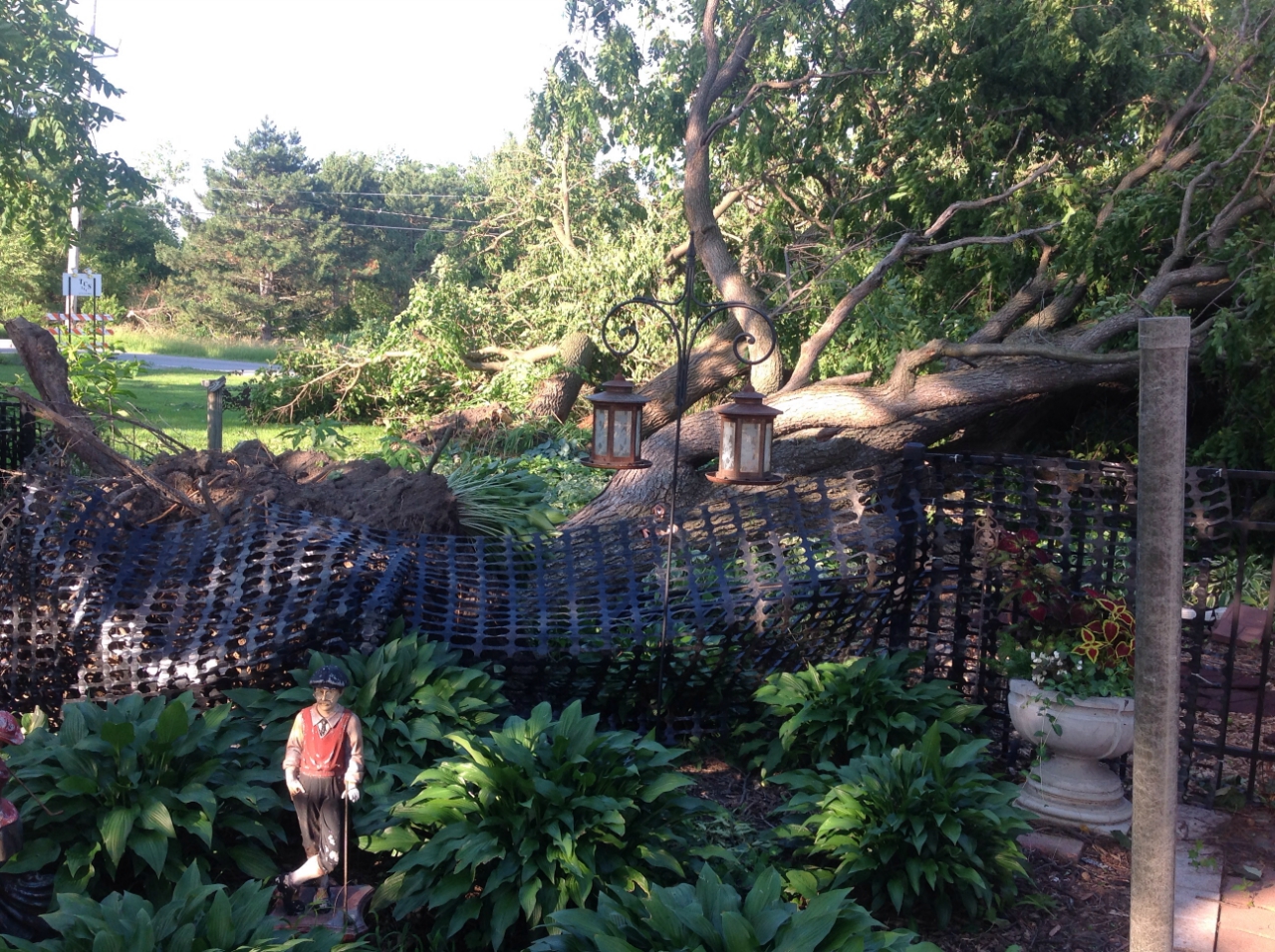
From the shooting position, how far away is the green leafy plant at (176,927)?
2.68 m

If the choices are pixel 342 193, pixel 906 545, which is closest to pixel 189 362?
pixel 342 193

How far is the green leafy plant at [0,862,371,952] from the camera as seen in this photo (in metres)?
2.68

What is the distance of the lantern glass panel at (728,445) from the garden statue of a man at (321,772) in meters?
1.71

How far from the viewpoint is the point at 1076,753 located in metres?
4.46

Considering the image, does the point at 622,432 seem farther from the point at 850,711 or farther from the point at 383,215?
the point at 383,215

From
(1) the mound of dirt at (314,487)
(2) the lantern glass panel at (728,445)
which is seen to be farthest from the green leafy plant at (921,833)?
(1) the mound of dirt at (314,487)

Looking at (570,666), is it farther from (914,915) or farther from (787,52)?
(787,52)

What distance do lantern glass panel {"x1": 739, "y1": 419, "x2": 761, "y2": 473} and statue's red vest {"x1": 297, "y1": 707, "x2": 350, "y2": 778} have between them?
182 centimetres

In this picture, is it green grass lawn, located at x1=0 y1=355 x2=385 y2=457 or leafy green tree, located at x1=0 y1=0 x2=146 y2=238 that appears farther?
leafy green tree, located at x1=0 y1=0 x2=146 y2=238

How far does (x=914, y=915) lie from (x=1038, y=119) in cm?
871

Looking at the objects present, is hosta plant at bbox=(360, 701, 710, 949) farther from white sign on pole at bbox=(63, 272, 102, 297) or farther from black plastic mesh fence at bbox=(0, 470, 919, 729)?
white sign on pole at bbox=(63, 272, 102, 297)

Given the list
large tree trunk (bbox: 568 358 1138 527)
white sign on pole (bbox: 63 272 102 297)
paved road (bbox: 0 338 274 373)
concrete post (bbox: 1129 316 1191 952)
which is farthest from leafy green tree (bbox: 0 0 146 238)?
concrete post (bbox: 1129 316 1191 952)

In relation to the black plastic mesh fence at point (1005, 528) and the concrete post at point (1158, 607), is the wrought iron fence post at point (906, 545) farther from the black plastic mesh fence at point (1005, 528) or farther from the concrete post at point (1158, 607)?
the concrete post at point (1158, 607)

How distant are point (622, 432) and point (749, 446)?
518mm
